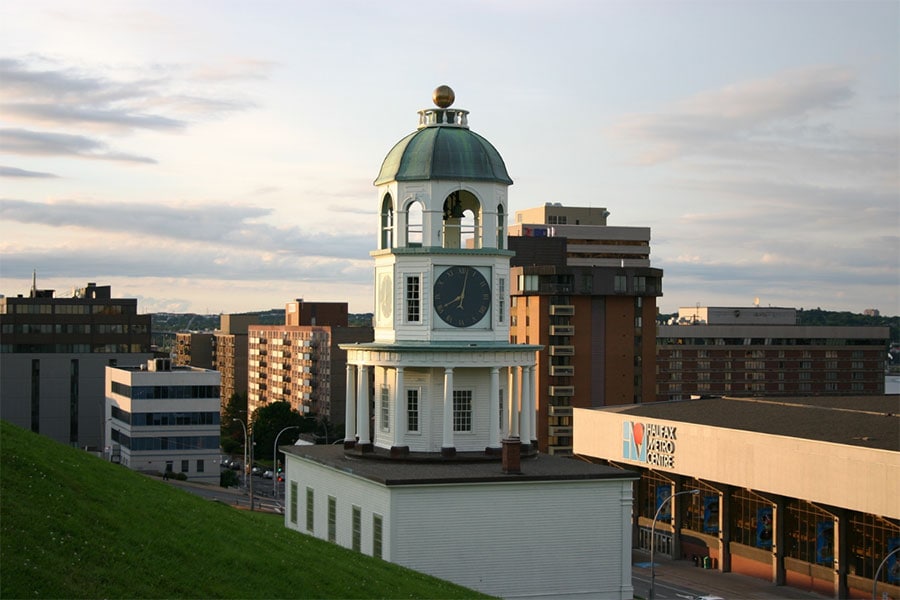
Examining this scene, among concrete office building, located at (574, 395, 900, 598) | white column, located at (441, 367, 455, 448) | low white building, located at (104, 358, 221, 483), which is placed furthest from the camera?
low white building, located at (104, 358, 221, 483)

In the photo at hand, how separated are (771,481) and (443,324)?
45.3 m

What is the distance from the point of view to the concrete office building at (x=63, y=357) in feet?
582

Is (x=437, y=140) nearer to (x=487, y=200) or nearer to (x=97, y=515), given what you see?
(x=487, y=200)

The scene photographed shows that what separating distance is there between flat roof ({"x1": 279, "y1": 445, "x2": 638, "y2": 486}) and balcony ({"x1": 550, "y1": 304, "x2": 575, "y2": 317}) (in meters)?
96.7

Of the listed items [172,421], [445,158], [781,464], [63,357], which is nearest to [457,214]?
[445,158]

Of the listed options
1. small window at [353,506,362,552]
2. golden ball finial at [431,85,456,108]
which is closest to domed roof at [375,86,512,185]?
golden ball finial at [431,85,456,108]

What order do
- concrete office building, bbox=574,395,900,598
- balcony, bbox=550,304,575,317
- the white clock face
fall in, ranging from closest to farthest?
1. the white clock face
2. concrete office building, bbox=574,395,900,598
3. balcony, bbox=550,304,575,317

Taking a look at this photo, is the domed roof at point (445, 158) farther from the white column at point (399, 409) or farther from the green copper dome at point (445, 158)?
the white column at point (399, 409)

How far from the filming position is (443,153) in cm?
5903

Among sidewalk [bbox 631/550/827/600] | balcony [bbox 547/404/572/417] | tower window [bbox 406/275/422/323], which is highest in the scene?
tower window [bbox 406/275/422/323]

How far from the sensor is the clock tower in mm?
57125

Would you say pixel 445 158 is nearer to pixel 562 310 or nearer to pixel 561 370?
pixel 562 310

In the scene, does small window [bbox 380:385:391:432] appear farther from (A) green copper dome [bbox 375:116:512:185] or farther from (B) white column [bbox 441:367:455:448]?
(A) green copper dome [bbox 375:116:512:185]

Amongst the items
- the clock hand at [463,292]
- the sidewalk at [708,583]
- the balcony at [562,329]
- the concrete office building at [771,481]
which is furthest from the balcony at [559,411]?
the clock hand at [463,292]
